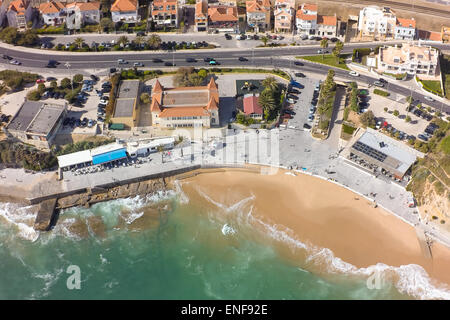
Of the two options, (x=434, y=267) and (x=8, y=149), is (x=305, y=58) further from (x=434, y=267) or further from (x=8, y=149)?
(x=8, y=149)

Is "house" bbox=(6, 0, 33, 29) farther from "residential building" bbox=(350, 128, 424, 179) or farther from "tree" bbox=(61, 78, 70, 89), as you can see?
"residential building" bbox=(350, 128, 424, 179)

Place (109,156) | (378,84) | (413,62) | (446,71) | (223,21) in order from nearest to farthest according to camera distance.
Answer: (109,156)
(378,84)
(413,62)
(446,71)
(223,21)

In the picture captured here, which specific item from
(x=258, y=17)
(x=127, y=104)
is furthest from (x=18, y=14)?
(x=258, y=17)

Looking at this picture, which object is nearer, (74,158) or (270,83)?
(74,158)

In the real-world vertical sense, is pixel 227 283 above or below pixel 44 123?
below

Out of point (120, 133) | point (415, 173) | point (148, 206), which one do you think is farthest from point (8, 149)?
point (415, 173)

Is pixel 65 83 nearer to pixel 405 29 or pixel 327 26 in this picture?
pixel 327 26
